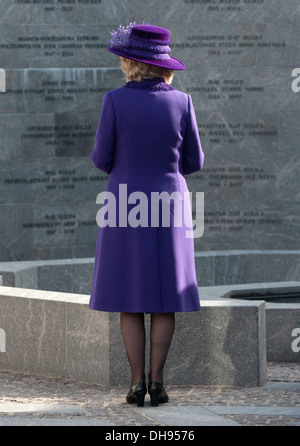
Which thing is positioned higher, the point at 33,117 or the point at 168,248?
the point at 33,117

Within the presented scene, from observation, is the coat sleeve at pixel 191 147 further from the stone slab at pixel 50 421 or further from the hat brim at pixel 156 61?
the stone slab at pixel 50 421

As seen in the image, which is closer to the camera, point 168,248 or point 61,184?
point 168,248

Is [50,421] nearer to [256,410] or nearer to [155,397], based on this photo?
[155,397]

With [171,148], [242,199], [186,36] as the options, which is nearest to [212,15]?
[186,36]

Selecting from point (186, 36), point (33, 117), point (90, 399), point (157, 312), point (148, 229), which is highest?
point (186, 36)

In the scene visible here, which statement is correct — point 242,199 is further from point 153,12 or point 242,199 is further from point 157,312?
point 157,312

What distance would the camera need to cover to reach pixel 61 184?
32.7 ft

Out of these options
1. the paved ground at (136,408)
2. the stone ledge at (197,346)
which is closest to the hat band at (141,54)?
the stone ledge at (197,346)

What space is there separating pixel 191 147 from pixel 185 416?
4.54ft

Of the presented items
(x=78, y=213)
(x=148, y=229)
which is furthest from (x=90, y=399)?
(x=78, y=213)

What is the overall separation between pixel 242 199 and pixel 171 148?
5240 millimetres

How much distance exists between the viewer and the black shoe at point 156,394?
16.8 feet

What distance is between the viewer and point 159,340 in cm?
524

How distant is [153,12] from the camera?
1021 cm
